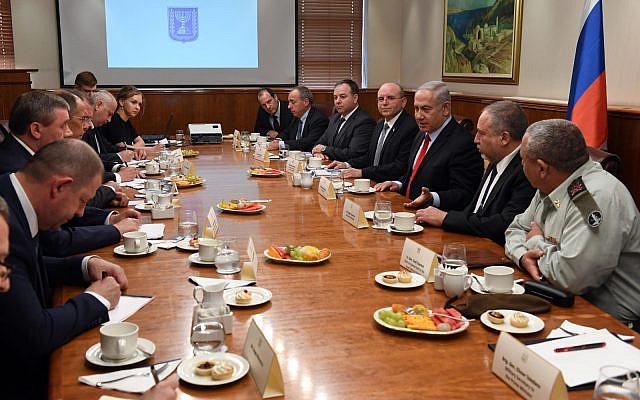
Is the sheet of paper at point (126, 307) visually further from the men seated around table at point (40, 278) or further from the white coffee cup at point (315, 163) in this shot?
the white coffee cup at point (315, 163)

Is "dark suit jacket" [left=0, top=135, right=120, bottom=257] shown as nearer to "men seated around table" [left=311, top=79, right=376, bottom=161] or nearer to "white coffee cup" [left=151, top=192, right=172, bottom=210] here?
"white coffee cup" [left=151, top=192, right=172, bottom=210]

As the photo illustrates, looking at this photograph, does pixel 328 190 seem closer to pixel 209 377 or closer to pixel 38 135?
pixel 38 135

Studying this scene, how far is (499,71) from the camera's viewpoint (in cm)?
635

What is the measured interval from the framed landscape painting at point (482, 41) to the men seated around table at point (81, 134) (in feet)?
12.9

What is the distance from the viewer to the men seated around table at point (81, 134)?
136 inches

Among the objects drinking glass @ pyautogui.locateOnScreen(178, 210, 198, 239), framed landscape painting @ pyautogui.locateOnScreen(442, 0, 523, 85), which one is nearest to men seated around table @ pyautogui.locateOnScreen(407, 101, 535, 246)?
drinking glass @ pyautogui.locateOnScreen(178, 210, 198, 239)

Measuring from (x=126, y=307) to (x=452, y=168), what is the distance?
99.6 inches

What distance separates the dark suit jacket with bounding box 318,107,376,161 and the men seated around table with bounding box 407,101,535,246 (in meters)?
2.52

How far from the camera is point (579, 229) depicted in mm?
2270

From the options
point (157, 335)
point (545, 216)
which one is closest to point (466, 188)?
point (545, 216)

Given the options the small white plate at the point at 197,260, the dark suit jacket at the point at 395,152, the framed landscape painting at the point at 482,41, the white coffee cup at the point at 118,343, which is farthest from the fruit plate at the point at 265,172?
the white coffee cup at the point at 118,343

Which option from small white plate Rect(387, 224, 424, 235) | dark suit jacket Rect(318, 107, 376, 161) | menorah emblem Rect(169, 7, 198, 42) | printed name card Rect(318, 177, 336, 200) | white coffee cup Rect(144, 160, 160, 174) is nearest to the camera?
small white plate Rect(387, 224, 424, 235)

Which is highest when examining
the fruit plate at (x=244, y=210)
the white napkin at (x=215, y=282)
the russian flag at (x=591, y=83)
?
the russian flag at (x=591, y=83)

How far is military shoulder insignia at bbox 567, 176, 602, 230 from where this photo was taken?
2.24 meters
